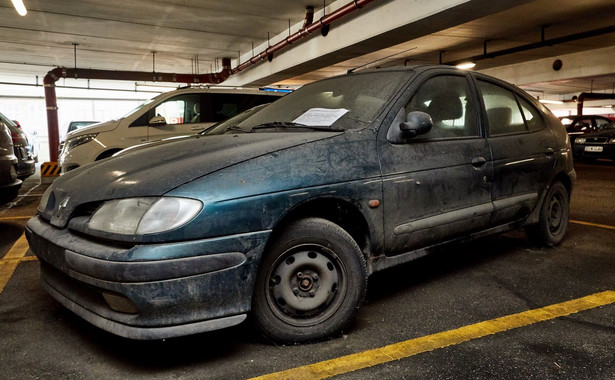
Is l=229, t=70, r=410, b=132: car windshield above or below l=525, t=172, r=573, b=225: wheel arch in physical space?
above

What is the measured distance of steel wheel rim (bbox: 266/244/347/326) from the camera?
2111 mm

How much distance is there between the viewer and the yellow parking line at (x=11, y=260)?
3.25 metres

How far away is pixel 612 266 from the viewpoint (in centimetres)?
338

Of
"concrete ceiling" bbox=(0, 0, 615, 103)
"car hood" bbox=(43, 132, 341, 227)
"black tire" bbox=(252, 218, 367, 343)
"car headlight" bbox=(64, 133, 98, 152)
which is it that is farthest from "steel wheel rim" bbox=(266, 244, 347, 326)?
"concrete ceiling" bbox=(0, 0, 615, 103)

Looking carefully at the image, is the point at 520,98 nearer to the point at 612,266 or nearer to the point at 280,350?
the point at 612,266

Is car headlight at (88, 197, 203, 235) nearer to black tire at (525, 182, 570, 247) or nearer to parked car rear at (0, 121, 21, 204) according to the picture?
black tire at (525, 182, 570, 247)

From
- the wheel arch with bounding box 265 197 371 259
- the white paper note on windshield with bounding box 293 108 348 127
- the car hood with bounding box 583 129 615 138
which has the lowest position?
the wheel arch with bounding box 265 197 371 259

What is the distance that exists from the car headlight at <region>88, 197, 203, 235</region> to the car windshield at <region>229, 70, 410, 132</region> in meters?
0.95

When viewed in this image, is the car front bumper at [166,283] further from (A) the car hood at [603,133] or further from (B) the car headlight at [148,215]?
(A) the car hood at [603,133]

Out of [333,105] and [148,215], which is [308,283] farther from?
[333,105]

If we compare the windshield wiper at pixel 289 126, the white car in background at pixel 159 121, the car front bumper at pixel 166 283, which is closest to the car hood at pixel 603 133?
the white car in background at pixel 159 121

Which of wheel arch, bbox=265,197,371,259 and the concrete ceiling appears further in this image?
the concrete ceiling

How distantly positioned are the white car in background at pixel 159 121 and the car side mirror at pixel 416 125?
16.1ft

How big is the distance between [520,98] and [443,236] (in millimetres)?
1605
